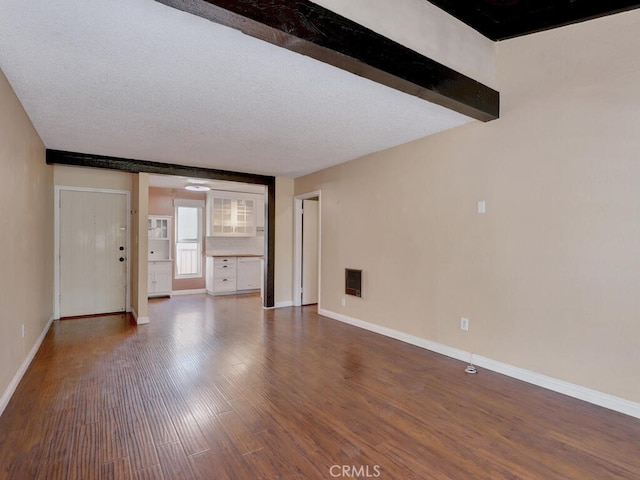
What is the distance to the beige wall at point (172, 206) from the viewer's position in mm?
7266

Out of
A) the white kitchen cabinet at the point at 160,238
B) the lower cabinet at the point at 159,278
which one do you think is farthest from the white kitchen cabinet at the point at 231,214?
the lower cabinet at the point at 159,278

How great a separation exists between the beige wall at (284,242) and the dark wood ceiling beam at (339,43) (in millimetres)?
3873

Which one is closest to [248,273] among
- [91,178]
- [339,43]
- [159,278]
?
[159,278]

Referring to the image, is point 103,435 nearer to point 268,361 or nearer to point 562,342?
point 268,361

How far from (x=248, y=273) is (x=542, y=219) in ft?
20.2

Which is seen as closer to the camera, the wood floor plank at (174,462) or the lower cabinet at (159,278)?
the wood floor plank at (174,462)

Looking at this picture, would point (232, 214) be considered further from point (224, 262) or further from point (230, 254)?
point (224, 262)

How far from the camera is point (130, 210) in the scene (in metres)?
5.64

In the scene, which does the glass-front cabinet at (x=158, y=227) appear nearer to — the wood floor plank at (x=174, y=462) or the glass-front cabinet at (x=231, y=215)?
the glass-front cabinet at (x=231, y=215)

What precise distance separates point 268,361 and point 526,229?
2.69m

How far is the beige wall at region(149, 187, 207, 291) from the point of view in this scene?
727 cm

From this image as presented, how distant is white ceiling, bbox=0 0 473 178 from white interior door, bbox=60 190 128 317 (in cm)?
133

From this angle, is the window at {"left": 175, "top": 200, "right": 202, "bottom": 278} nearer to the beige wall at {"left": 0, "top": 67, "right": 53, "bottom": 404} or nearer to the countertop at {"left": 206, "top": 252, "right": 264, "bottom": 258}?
the countertop at {"left": 206, "top": 252, "right": 264, "bottom": 258}

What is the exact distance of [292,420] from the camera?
2.31 meters
